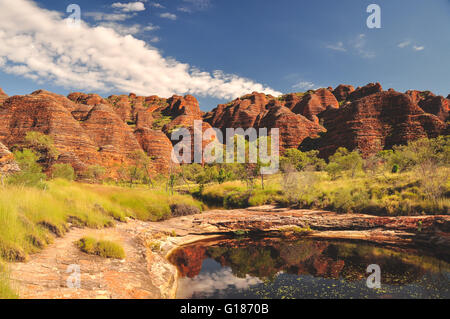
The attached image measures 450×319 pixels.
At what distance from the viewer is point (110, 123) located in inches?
2886

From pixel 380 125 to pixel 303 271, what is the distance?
72522mm

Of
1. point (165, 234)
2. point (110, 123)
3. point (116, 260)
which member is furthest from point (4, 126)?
point (116, 260)

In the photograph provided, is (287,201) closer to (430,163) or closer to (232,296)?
(430,163)

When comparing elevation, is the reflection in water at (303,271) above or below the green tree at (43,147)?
below

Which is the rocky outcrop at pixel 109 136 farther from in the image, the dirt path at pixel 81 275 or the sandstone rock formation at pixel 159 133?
the dirt path at pixel 81 275

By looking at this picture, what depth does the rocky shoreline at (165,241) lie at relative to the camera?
5273mm

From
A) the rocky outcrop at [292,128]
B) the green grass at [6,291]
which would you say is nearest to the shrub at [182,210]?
the green grass at [6,291]

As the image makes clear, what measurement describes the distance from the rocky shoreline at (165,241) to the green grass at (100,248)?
1.02 feet

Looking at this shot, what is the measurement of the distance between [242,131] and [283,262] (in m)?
105

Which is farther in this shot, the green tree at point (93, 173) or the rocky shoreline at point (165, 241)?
the green tree at point (93, 173)

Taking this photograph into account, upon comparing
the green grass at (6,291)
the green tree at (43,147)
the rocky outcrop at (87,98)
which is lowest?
the green grass at (6,291)

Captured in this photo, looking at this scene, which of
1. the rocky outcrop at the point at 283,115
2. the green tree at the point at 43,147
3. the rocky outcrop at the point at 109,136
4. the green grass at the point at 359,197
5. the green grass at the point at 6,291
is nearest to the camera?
the green grass at the point at 6,291

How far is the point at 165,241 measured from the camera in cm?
1407
